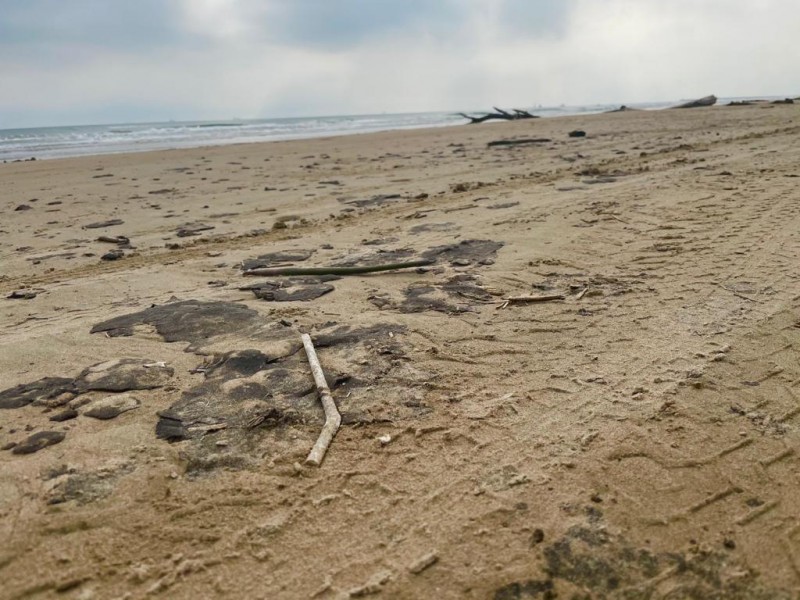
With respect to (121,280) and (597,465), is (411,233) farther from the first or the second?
(597,465)

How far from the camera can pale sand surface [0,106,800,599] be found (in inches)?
69.2

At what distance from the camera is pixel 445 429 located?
2.41 m

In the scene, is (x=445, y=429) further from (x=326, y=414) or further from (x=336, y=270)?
(x=336, y=270)

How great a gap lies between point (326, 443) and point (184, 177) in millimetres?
10078

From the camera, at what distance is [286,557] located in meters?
1.80

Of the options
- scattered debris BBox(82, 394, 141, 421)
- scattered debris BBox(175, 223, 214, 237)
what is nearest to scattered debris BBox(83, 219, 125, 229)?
scattered debris BBox(175, 223, 214, 237)

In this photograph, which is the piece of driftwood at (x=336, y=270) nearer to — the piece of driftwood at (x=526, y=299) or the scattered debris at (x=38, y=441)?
the piece of driftwood at (x=526, y=299)

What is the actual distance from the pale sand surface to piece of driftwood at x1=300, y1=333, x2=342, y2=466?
0.16 ft

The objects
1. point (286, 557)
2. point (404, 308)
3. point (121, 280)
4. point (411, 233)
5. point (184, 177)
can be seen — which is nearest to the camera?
point (286, 557)

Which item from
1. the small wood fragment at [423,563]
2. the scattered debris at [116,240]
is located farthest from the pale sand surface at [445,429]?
the scattered debris at [116,240]

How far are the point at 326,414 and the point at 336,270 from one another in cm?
211

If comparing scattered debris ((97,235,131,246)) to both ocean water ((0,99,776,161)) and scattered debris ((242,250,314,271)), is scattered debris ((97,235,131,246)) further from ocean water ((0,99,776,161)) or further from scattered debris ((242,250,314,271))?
ocean water ((0,99,776,161))

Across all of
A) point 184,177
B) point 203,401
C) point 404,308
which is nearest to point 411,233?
point 404,308

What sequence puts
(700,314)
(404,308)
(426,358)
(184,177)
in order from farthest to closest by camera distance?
(184,177) → (404,308) → (700,314) → (426,358)
